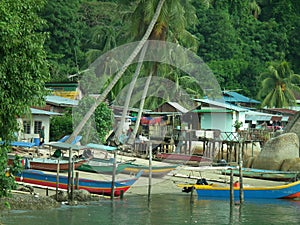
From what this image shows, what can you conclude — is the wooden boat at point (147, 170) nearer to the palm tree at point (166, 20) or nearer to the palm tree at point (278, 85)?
the palm tree at point (166, 20)

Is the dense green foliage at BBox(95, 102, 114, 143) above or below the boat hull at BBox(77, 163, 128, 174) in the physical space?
above

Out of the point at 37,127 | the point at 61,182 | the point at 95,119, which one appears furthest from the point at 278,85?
the point at 61,182

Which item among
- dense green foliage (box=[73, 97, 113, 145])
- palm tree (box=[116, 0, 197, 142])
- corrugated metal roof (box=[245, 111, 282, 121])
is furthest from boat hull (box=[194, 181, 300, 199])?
corrugated metal roof (box=[245, 111, 282, 121])

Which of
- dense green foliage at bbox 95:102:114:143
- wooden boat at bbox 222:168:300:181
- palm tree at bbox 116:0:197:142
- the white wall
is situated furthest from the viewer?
dense green foliage at bbox 95:102:114:143

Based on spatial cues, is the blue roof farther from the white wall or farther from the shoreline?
the shoreline

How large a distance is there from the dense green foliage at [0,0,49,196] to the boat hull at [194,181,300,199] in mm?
14150

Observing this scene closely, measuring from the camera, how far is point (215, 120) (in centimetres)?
4950

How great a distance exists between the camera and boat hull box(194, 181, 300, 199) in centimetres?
2931

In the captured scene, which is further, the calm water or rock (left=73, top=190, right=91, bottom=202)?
rock (left=73, top=190, right=91, bottom=202)

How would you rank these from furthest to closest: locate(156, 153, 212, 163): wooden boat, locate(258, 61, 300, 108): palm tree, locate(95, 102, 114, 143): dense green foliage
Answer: locate(258, 61, 300, 108): palm tree
locate(95, 102, 114, 143): dense green foliage
locate(156, 153, 212, 163): wooden boat

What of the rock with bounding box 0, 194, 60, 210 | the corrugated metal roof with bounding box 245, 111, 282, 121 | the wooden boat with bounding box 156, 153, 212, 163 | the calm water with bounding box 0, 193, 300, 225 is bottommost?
the calm water with bounding box 0, 193, 300, 225

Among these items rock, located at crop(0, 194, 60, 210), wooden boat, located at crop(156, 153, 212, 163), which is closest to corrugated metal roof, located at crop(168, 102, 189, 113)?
wooden boat, located at crop(156, 153, 212, 163)

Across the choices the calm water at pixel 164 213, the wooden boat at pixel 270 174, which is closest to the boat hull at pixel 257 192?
the calm water at pixel 164 213

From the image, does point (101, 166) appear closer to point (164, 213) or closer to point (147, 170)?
point (147, 170)
